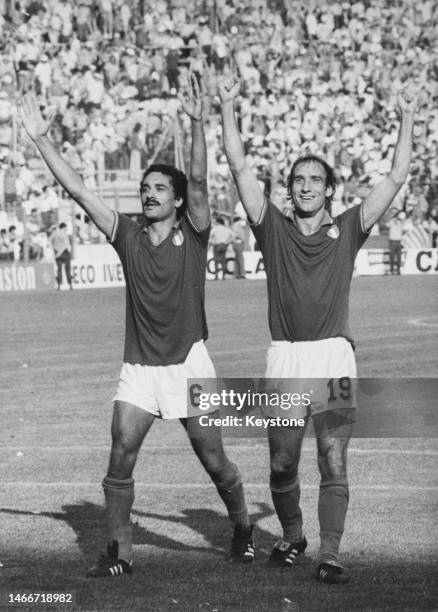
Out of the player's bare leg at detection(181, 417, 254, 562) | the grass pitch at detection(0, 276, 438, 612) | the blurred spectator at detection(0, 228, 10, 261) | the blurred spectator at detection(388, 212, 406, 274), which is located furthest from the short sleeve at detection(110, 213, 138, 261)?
the blurred spectator at detection(388, 212, 406, 274)

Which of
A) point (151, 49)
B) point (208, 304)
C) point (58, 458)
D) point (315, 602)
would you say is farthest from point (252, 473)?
point (151, 49)

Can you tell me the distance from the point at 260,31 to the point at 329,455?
3760 centimetres

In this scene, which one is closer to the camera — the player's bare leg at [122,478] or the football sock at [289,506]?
the player's bare leg at [122,478]

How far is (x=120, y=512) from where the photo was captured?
272 inches

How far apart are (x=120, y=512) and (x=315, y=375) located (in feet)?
3.69

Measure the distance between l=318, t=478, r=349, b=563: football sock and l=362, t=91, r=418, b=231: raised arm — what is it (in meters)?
1.22

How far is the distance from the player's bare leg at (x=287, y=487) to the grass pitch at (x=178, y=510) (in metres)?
0.11

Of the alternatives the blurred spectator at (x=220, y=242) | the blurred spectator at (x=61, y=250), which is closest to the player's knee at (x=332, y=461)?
the blurred spectator at (x=61, y=250)

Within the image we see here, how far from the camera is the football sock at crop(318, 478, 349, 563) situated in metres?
6.68

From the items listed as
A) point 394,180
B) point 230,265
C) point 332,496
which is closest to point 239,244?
point 230,265

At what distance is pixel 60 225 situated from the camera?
3462 centimetres

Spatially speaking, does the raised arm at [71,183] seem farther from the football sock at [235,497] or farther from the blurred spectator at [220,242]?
the blurred spectator at [220,242]

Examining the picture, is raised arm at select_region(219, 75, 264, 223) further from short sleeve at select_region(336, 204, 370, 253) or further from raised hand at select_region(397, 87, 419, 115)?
raised hand at select_region(397, 87, 419, 115)

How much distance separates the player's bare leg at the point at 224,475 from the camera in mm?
7039
